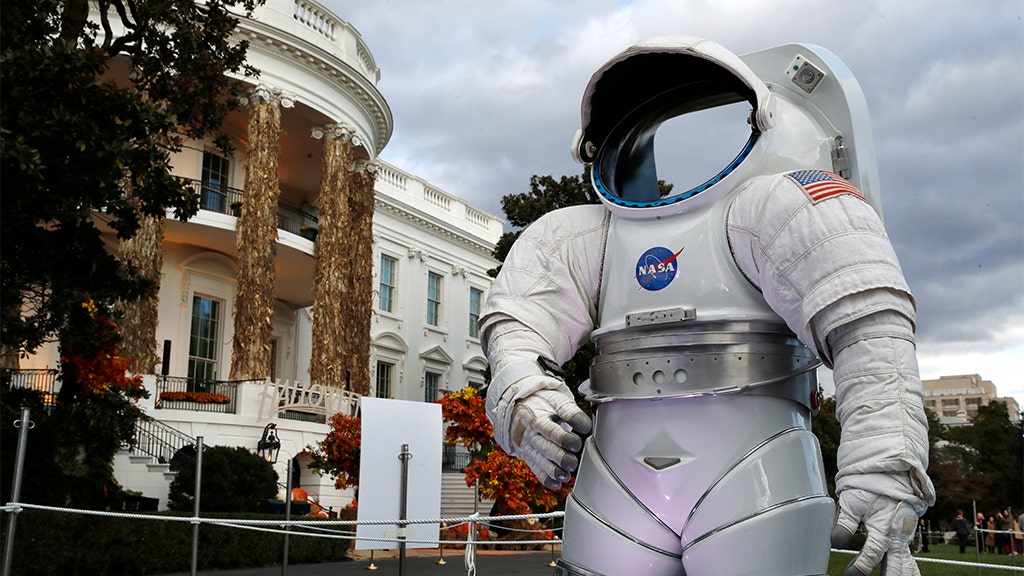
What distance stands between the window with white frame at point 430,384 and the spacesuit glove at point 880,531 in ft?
93.5

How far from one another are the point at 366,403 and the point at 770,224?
3.76m

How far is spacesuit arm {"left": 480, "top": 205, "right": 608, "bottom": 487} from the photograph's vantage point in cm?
240

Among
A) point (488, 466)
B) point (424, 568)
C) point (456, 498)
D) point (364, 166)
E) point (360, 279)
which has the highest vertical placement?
point (364, 166)

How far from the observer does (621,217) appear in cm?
273

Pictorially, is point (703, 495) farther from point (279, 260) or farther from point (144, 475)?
point (279, 260)

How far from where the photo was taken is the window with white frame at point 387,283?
28547mm

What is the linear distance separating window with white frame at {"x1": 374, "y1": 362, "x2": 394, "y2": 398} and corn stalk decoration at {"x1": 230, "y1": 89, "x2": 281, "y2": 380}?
9774 mm

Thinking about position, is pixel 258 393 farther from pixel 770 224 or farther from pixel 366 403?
pixel 770 224

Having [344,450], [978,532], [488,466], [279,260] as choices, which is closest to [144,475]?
[344,450]

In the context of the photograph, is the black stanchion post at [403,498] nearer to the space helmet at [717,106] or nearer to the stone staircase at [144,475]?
the space helmet at [717,106]

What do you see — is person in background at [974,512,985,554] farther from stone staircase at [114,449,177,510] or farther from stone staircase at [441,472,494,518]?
stone staircase at [114,449,177,510]

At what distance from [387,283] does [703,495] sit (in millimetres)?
26915

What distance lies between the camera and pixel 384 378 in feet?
94.7

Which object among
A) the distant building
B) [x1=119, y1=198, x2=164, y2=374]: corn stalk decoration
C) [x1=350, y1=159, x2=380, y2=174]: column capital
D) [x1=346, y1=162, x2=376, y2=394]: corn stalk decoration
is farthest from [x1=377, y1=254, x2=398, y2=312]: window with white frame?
the distant building
